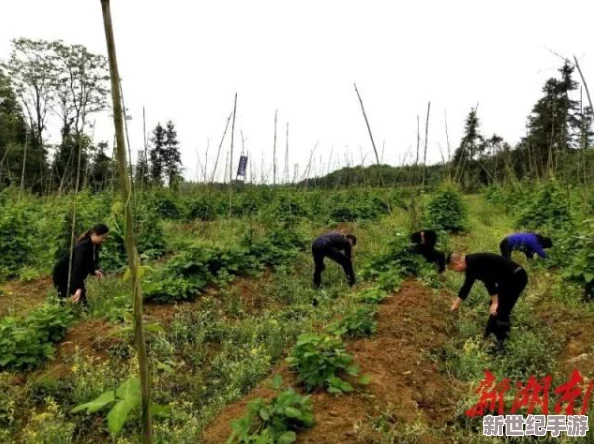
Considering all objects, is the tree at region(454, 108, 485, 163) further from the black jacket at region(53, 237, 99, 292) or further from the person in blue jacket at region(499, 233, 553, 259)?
the black jacket at region(53, 237, 99, 292)

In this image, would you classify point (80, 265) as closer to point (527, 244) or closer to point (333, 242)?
point (333, 242)

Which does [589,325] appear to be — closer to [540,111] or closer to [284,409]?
[284,409]

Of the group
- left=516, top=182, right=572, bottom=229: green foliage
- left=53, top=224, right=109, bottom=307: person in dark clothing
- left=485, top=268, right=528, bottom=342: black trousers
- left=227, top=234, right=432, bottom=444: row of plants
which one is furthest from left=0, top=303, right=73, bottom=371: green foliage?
left=516, top=182, right=572, bottom=229: green foliage

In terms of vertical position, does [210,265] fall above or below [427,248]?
below

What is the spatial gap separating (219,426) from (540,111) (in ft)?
105

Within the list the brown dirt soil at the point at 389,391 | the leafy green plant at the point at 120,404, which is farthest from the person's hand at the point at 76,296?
the leafy green plant at the point at 120,404

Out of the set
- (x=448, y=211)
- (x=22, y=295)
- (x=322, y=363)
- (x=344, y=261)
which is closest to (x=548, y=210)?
(x=448, y=211)

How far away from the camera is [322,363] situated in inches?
157

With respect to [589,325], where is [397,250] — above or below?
above

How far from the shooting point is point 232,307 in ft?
22.2

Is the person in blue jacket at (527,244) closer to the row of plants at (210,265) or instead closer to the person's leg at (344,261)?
the person's leg at (344,261)

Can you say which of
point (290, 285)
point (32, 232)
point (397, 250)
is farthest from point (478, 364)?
point (32, 232)

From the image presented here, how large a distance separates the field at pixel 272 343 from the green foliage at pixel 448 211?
100cm

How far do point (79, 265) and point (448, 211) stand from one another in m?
8.46
